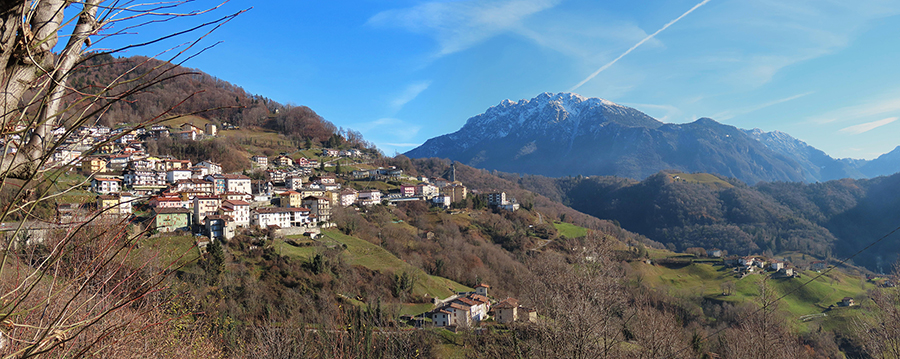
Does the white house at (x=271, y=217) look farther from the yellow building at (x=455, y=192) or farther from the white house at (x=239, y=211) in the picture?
the yellow building at (x=455, y=192)

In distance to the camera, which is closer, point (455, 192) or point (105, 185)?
point (105, 185)

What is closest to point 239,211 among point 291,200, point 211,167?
point 291,200

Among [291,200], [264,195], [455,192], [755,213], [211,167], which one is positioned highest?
[211,167]

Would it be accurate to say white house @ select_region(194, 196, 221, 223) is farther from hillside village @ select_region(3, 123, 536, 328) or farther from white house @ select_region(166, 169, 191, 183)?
white house @ select_region(166, 169, 191, 183)

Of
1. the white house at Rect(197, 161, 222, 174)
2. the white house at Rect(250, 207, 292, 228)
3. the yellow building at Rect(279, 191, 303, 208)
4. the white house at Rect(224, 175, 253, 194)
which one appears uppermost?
the white house at Rect(197, 161, 222, 174)

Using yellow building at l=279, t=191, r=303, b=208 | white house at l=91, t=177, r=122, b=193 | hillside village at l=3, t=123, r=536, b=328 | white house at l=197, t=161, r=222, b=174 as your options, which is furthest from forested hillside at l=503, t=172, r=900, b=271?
white house at l=91, t=177, r=122, b=193

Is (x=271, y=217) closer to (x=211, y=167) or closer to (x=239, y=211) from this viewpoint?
(x=239, y=211)

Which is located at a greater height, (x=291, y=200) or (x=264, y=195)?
(x=264, y=195)

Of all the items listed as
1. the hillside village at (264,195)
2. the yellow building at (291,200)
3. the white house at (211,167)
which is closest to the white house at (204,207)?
the hillside village at (264,195)

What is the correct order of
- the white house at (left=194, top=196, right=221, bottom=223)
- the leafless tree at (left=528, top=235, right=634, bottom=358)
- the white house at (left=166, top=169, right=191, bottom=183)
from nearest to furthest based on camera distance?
the leafless tree at (left=528, top=235, right=634, bottom=358) → the white house at (left=194, top=196, right=221, bottom=223) → the white house at (left=166, top=169, right=191, bottom=183)

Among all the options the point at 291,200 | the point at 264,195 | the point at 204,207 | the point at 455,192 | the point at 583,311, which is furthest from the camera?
the point at 455,192

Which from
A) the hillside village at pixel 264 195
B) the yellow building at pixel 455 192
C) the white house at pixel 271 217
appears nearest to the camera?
the hillside village at pixel 264 195

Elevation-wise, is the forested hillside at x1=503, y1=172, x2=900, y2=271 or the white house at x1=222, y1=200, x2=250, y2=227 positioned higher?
the white house at x1=222, y1=200, x2=250, y2=227

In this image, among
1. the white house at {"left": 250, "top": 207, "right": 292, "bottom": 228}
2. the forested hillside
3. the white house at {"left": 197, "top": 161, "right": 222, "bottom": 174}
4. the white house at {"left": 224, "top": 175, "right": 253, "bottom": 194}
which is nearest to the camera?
the white house at {"left": 250, "top": 207, "right": 292, "bottom": 228}
